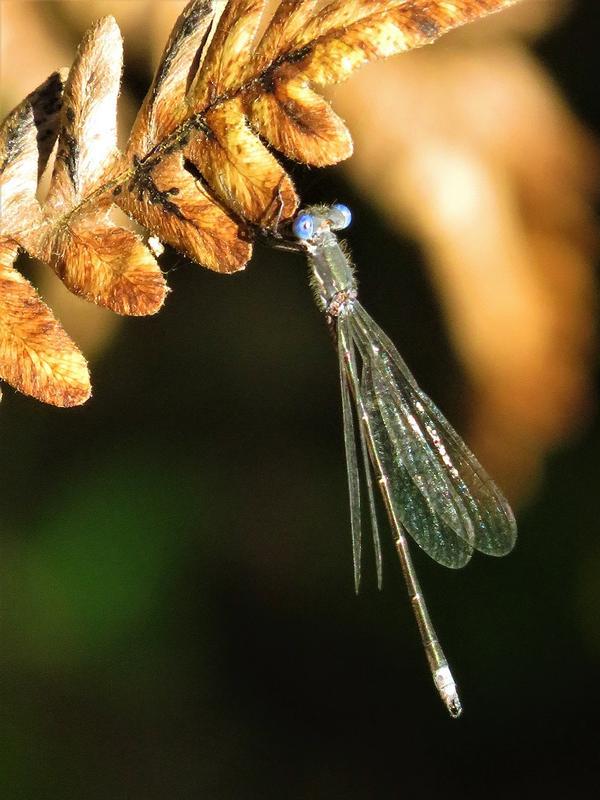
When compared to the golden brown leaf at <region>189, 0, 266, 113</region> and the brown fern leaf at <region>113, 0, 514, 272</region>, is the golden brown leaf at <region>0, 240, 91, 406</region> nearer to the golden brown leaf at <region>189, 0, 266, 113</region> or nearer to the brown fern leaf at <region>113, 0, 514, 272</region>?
the brown fern leaf at <region>113, 0, 514, 272</region>

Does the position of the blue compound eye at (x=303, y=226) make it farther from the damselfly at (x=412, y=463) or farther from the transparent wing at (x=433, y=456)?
the transparent wing at (x=433, y=456)

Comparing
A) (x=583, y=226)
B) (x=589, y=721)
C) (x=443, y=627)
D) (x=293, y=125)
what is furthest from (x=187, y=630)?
(x=293, y=125)

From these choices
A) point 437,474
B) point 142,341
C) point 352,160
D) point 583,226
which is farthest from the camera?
point 142,341

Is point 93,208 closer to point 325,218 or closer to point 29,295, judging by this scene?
point 29,295

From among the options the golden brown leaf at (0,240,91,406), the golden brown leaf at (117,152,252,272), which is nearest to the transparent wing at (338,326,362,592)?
the golden brown leaf at (117,152,252,272)

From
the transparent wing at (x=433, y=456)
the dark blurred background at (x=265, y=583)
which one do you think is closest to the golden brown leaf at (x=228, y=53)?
the transparent wing at (x=433, y=456)

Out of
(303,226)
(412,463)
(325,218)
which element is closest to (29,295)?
(303,226)

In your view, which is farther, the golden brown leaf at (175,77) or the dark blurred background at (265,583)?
the dark blurred background at (265,583)

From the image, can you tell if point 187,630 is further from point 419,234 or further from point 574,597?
point 419,234
